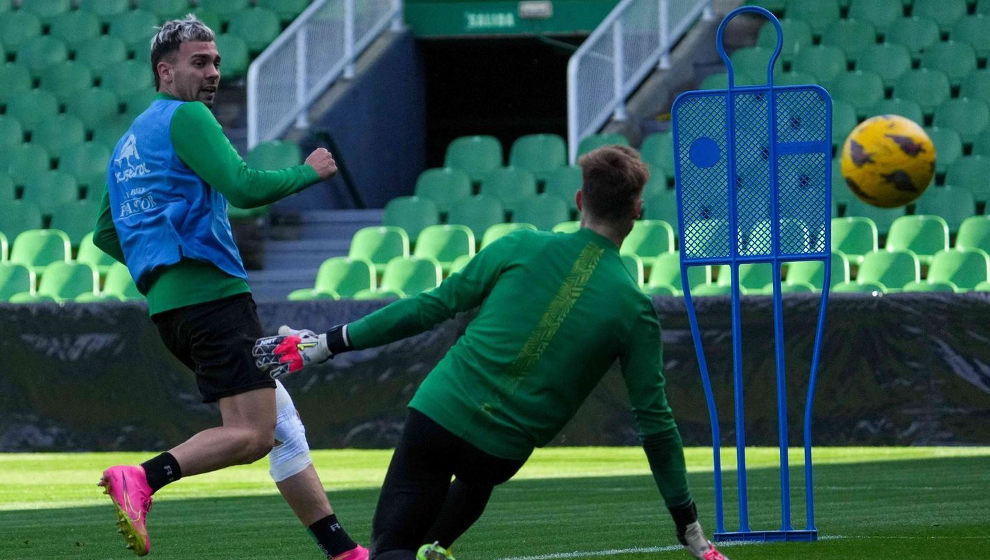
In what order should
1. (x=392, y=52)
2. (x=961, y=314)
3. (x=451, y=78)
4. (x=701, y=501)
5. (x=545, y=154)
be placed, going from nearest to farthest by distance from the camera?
(x=701, y=501) < (x=961, y=314) < (x=545, y=154) < (x=392, y=52) < (x=451, y=78)

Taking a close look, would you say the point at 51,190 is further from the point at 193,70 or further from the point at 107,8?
the point at 193,70

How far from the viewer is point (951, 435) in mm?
12016

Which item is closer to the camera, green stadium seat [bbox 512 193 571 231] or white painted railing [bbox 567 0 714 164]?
green stadium seat [bbox 512 193 571 231]

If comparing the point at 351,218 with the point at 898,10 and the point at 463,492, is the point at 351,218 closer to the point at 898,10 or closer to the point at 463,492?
the point at 898,10

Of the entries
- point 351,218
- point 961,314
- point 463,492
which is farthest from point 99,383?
point 463,492

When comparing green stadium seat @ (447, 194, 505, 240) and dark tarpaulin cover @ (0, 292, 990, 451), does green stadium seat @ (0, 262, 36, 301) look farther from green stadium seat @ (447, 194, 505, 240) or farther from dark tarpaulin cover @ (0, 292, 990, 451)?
green stadium seat @ (447, 194, 505, 240)

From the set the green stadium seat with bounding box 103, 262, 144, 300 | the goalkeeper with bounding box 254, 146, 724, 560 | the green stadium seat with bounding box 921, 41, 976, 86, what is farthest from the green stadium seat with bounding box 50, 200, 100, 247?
the goalkeeper with bounding box 254, 146, 724, 560

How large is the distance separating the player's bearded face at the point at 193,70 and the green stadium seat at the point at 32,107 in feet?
49.4

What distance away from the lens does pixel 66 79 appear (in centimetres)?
2039

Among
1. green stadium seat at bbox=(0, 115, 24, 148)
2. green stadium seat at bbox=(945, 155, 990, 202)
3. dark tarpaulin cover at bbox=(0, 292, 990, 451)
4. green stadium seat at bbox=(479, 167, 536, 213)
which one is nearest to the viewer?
dark tarpaulin cover at bbox=(0, 292, 990, 451)

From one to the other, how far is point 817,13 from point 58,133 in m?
9.03

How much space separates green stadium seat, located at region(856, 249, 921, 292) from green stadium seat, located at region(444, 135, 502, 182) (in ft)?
18.1

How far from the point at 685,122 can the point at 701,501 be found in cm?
288

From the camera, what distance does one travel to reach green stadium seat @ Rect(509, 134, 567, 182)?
17.8 metres
